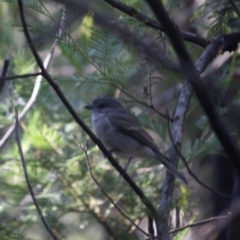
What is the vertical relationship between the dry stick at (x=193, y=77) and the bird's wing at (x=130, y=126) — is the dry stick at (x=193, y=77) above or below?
below

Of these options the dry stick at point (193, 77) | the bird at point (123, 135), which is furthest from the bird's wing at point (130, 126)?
the dry stick at point (193, 77)

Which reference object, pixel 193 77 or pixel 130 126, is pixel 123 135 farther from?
pixel 193 77

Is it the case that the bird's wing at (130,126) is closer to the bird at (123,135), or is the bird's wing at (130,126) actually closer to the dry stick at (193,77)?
the bird at (123,135)

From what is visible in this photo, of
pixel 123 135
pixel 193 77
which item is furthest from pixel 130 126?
pixel 193 77

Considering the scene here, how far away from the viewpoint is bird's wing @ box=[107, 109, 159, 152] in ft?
12.0

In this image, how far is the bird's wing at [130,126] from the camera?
367cm

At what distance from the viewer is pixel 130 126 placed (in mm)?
3764

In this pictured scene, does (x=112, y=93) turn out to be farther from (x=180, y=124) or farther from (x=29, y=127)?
(x=180, y=124)

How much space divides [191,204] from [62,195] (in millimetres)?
899

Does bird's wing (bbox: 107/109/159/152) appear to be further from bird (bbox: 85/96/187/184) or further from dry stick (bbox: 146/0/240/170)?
dry stick (bbox: 146/0/240/170)

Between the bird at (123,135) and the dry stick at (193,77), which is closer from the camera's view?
the dry stick at (193,77)

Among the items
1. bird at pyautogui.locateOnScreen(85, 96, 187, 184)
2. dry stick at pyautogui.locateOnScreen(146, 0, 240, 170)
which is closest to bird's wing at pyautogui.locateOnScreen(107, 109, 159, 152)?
bird at pyautogui.locateOnScreen(85, 96, 187, 184)

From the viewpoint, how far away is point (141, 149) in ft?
12.0

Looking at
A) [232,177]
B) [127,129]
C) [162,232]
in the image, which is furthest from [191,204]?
[162,232]
